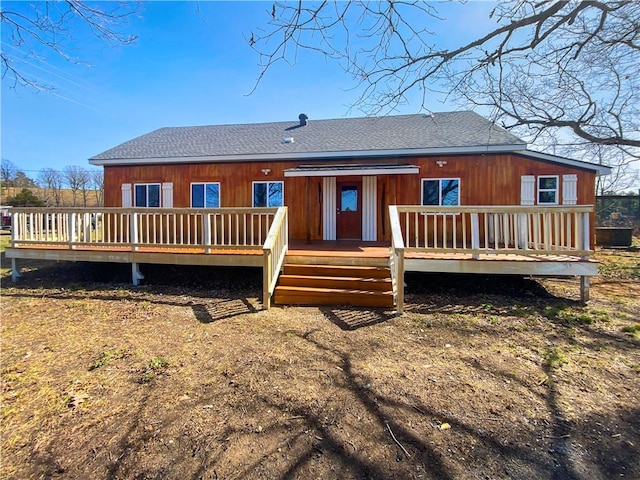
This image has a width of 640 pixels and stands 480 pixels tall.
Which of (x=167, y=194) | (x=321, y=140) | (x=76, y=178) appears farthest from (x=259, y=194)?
(x=76, y=178)

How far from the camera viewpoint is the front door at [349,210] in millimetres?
10148

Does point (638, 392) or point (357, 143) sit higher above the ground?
point (357, 143)

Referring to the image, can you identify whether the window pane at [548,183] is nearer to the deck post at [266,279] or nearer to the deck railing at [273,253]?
the deck railing at [273,253]

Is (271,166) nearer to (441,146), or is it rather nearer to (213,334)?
(441,146)

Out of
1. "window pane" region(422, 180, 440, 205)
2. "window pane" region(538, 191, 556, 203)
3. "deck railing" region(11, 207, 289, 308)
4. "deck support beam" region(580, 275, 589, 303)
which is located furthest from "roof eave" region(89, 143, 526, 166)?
"deck support beam" region(580, 275, 589, 303)

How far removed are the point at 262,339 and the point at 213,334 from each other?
2.28ft

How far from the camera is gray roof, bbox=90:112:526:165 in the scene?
31.0 ft

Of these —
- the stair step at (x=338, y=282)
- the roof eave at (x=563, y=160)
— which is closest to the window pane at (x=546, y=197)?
the roof eave at (x=563, y=160)

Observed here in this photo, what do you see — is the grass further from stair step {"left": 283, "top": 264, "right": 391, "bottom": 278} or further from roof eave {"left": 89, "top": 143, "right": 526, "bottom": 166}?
roof eave {"left": 89, "top": 143, "right": 526, "bottom": 166}

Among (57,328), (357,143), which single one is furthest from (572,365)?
(357,143)

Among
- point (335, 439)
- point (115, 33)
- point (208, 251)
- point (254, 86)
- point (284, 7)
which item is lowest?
point (335, 439)

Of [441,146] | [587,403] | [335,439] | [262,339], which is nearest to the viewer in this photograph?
[335,439]

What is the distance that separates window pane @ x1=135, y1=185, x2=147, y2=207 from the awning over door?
4873 millimetres

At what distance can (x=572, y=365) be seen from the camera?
11.8ft
